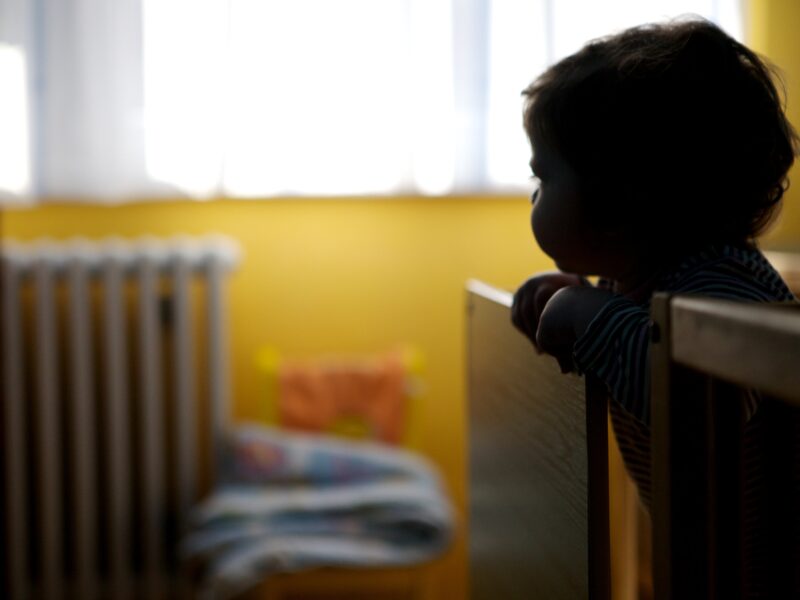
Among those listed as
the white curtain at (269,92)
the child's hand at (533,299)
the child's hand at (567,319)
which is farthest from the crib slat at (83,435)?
the child's hand at (567,319)

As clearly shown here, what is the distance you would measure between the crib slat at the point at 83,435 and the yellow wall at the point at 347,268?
0.23m

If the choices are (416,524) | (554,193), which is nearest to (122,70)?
(416,524)

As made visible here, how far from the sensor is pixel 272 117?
7.18 ft

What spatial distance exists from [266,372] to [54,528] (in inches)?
20.5

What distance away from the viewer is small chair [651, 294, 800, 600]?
19.3 inches

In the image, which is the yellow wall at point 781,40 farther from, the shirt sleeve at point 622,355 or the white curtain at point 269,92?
the shirt sleeve at point 622,355

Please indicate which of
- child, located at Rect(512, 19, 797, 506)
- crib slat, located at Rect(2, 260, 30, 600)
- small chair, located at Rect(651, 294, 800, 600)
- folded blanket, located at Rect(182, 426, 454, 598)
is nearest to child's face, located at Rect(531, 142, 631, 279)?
child, located at Rect(512, 19, 797, 506)

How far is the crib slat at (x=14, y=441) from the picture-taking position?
2084mm

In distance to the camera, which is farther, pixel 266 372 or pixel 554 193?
pixel 266 372

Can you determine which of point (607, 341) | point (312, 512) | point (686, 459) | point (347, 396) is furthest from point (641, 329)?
point (347, 396)

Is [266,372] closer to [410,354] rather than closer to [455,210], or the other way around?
[410,354]

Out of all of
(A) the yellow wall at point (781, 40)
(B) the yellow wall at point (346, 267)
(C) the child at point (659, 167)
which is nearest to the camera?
(C) the child at point (659, 167)

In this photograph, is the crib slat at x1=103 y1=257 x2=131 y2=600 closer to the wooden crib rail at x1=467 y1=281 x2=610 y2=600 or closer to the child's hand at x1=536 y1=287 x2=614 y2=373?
the wooden crib rail at x1=467 y1=281 x2=610 y2=600

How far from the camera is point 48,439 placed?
210 centimetres
